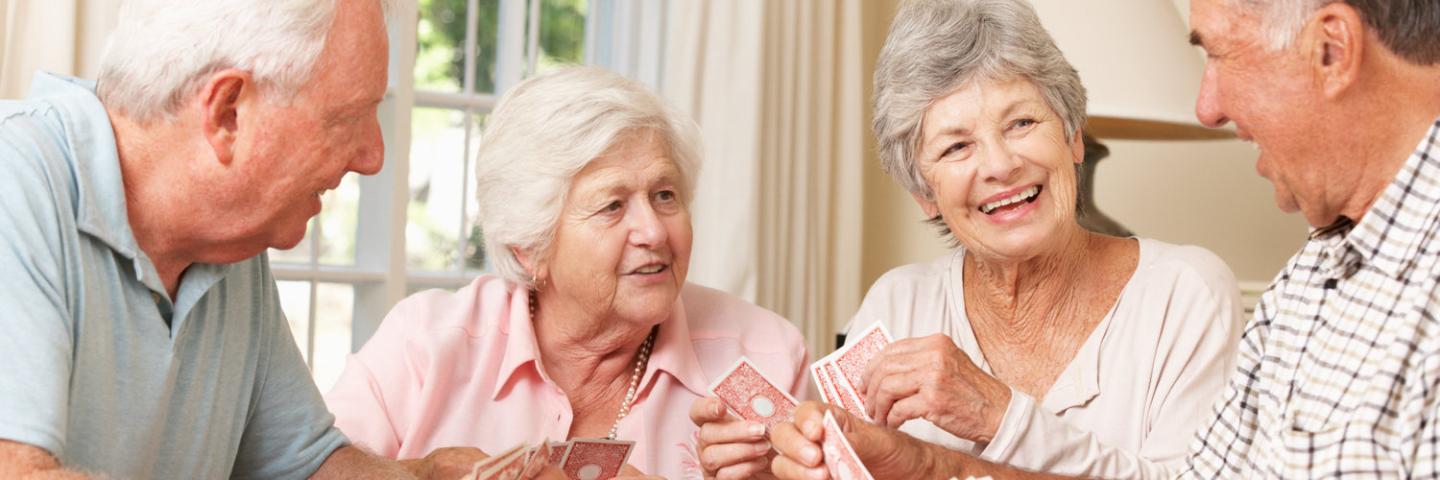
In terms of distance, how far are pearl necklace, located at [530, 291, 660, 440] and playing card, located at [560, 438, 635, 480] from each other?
249 mm

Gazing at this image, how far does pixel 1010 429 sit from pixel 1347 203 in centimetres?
77

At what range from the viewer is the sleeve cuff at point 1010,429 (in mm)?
2135

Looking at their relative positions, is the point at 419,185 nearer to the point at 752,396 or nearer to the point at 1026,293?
the point at 752,396

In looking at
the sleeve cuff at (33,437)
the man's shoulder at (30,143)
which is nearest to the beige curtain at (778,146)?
the man's shoulder at (30,143)

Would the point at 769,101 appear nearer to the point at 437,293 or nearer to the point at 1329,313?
the point at 437,293

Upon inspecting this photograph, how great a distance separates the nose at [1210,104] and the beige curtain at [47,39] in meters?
2.66

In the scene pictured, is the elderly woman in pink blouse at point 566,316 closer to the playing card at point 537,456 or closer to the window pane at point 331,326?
the playing card at point 537,456

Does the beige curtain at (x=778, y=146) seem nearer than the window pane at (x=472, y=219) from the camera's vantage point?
Yes

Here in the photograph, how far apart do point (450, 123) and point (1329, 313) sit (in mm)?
3482

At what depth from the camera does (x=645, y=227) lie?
2557 mm

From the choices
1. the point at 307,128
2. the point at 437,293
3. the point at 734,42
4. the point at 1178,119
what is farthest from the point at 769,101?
the point at 307,128

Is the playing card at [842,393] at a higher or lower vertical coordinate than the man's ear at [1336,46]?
lower

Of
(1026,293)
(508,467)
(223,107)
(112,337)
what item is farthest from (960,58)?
(112,337)

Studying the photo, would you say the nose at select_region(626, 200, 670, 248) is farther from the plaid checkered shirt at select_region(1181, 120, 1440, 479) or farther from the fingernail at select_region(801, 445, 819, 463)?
the plaid checkered shirt at select_region(1181, 120, 1440, 479)
